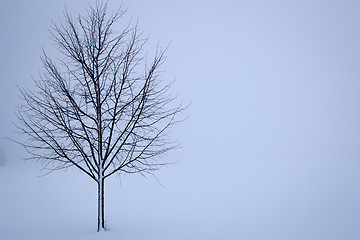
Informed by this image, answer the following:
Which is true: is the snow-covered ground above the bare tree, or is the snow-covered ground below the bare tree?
below

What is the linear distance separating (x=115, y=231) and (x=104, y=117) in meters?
3.48

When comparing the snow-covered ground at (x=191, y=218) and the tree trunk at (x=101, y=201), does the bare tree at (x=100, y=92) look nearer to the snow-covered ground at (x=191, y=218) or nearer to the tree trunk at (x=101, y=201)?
the tree trunk at (x=101, y=201)

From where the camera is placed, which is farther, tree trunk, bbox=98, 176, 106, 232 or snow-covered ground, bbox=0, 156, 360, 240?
snow-covered ground, bbox=0, 156, 360, 240

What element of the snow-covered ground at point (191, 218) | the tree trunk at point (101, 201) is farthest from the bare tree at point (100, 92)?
the snow-covered ground at point (191, 218)

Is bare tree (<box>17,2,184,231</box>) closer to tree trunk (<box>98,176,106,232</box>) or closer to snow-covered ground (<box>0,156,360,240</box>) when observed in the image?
tree trunk (<box>98,176,106,232</box>)

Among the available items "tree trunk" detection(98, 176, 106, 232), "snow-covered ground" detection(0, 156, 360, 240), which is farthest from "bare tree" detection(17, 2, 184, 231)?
"snow-covered ground" detection(0, 156, 360, 240)

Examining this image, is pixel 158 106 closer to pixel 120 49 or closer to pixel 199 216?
pixel 120 49

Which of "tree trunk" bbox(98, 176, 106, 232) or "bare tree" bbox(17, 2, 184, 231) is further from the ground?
"bare tree" bbox(17, 2, 184, 231)

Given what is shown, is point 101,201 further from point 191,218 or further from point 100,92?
point 191,218

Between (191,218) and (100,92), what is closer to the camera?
(100,92)

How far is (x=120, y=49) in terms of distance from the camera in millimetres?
8367

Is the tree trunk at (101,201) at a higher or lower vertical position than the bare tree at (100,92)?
lower

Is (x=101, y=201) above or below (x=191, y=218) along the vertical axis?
above

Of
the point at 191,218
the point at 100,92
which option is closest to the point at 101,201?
the point at 100,92
